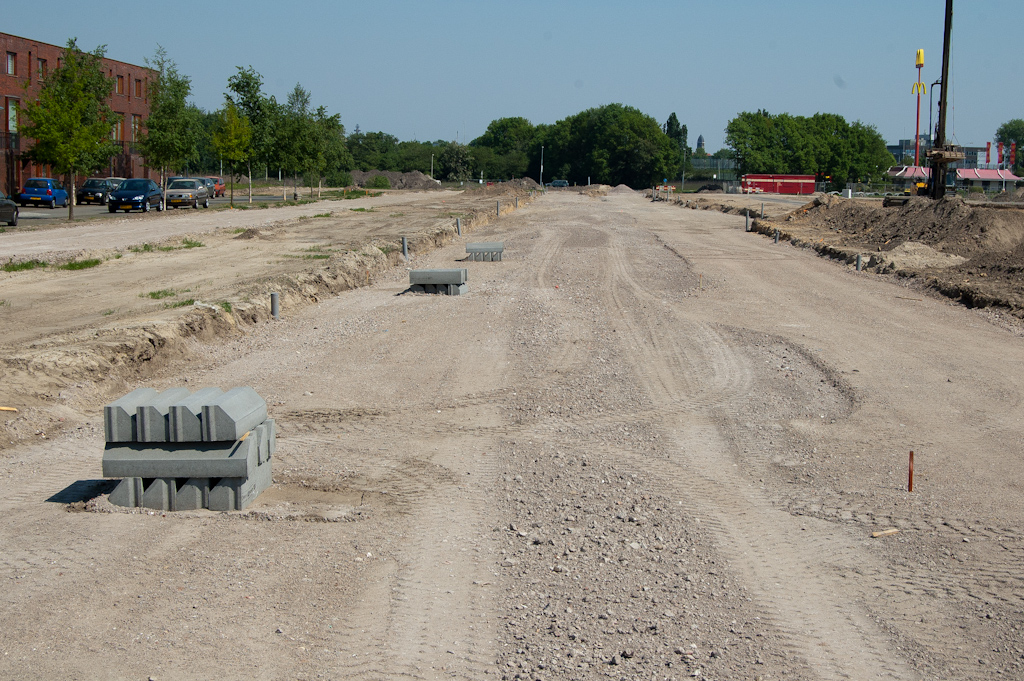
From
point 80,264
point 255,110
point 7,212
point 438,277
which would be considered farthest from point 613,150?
point 438,277

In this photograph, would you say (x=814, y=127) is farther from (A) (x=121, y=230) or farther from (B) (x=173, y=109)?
(A) (x=121, y=230)

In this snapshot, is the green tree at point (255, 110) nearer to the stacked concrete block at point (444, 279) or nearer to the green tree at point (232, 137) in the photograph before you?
the green tree at point (232, 137)

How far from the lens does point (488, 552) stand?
631cm

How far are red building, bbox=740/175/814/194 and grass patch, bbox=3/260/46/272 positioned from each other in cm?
9390

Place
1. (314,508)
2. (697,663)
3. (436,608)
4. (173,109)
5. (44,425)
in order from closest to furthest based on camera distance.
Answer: (697,663) < (436,608) < (314,508) < (44,425) < (173,109)

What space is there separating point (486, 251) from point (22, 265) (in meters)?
11.7

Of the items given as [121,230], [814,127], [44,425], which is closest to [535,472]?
[44,425]

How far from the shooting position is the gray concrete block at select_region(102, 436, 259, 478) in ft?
22.5

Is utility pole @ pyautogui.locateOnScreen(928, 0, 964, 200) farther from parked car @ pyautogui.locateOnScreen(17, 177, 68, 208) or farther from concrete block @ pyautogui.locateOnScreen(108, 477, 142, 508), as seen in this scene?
parked car @ pyautogui.locateOnScreen(17, 177, 68, 208)

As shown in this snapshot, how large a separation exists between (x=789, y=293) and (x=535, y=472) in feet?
44.3

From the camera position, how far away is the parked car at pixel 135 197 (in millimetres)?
43031

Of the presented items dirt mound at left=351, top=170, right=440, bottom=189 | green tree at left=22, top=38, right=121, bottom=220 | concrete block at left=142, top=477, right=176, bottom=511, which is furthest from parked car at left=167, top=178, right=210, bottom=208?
dirt mound at left=351, top=170, right=440, bottom=189

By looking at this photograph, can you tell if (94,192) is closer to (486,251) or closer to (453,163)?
(486,251)

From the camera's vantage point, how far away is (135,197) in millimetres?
43281
